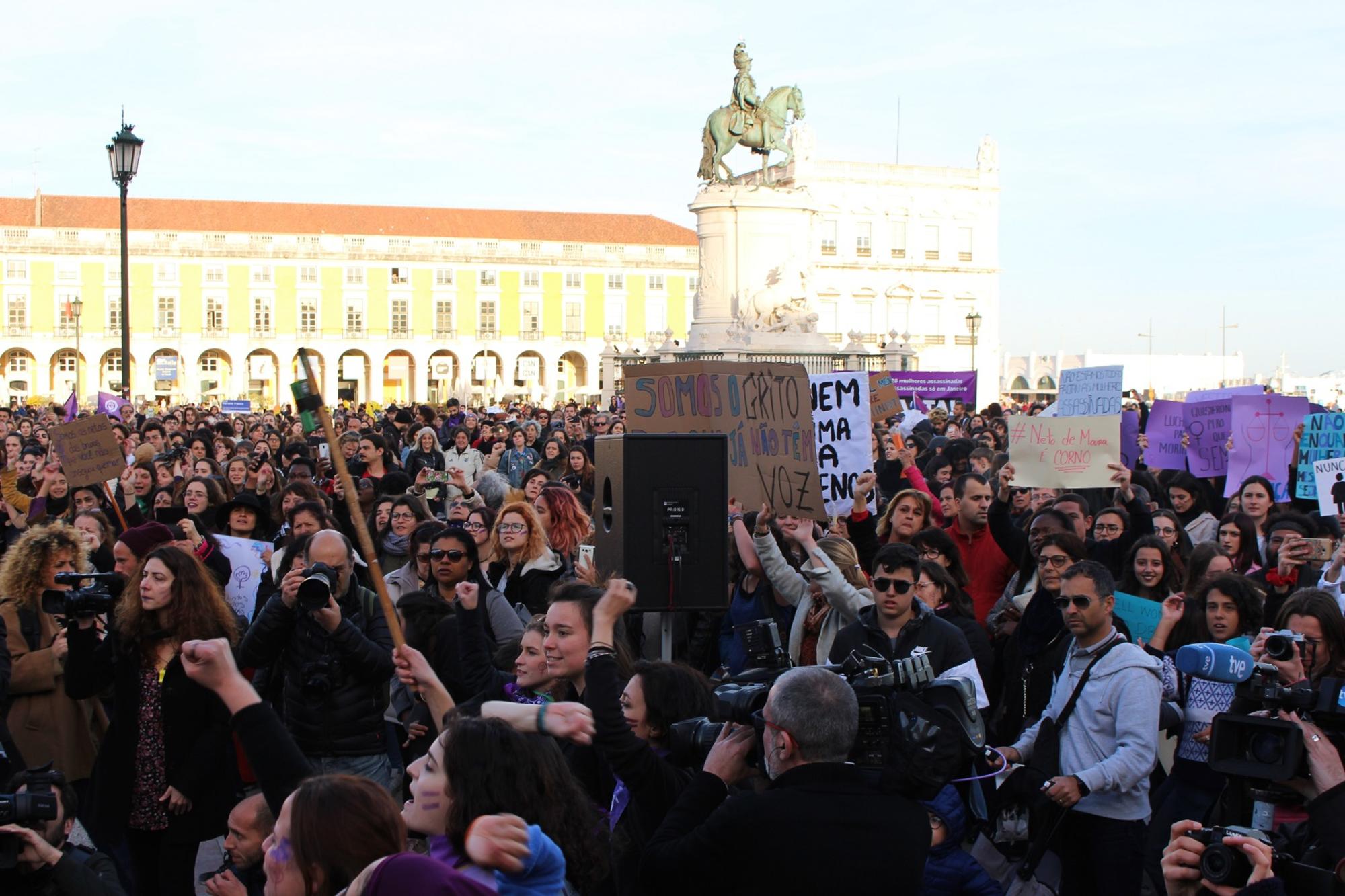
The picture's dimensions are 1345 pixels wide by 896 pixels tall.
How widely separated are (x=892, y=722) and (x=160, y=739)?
2.60 meters

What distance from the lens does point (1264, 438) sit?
31.8 ft

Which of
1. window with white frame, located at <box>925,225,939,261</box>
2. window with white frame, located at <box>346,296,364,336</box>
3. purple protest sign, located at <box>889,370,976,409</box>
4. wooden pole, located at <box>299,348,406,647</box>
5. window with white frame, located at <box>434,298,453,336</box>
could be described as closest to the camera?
wooden pole, located at <box>299,348,406,647</box>

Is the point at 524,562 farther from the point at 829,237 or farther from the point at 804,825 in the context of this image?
Answer: the point at 829,237

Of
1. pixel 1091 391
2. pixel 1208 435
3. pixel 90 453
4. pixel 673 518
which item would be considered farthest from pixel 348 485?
pixel 1091 391

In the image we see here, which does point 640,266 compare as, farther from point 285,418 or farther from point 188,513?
point 188,513

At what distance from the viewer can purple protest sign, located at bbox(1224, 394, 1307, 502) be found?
9594 mm

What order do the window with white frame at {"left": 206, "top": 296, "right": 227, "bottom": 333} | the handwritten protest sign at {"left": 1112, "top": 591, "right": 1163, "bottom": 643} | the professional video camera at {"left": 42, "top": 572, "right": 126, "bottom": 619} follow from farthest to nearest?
the window with white frame at {"left": 206, "top": 296, "right": 227, "bottom": 333} < the handwritten protest sign at {"left": 1112, "top": 591, "right": 1163, "bottom": 643} < the professional video camera at {"left": 42, "top": 572, "right": 126, "bottom": 619}

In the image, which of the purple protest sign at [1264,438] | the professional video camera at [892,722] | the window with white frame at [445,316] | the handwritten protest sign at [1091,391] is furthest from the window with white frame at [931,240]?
the professional video camera at [892,722]

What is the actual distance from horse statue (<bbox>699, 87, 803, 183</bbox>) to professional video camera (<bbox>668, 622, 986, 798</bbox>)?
26038mm

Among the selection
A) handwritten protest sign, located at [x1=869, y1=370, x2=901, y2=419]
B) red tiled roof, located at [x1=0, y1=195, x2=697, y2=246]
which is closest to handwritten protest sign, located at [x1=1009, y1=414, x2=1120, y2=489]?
handwritten protest sign, located at [x1=869, y1=370, x2=901, y2=419]

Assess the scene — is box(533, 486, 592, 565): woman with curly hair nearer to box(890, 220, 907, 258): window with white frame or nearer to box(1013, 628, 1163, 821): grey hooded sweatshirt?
box(1013, 628, 1163, 821): grey hooded sweatshirt

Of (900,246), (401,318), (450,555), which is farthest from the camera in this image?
(401,318)

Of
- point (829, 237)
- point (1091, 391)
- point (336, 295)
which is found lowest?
point (1091, 391)

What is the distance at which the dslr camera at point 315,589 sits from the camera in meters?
4.43
